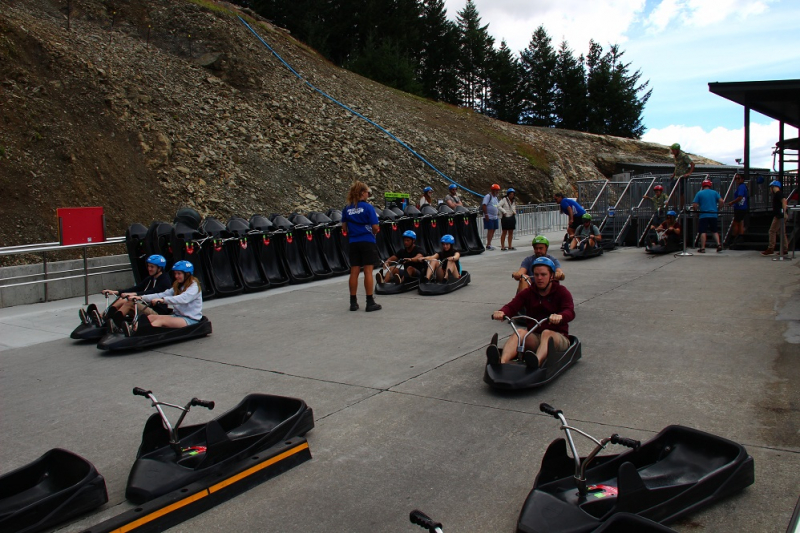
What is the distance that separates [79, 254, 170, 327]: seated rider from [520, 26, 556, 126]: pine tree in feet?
204

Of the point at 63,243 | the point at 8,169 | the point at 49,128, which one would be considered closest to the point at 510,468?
the point at 63,243

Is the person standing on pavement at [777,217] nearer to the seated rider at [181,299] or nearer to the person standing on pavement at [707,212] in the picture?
the person standing on pavement at [707,212]

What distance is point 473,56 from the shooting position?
63.8 m

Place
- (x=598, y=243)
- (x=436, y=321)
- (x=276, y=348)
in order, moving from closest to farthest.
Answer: (x=276, y=348), (x=436, y=321), (x=598, y=243)

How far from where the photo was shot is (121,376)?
7.11m

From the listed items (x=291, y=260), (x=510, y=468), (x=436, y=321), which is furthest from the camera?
(x=291, y=260)

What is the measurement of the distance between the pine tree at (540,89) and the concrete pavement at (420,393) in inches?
2309

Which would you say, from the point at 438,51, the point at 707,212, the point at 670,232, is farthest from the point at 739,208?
the point at 438,51

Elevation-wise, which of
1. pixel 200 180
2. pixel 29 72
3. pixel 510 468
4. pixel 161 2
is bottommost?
pixel 510 468

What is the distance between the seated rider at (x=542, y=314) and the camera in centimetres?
610

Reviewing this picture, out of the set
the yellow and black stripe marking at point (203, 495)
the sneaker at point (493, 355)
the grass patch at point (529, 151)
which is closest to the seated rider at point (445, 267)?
the sneaker at point (493, 355)

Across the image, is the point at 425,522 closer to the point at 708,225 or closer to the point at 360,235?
the point at 360,235

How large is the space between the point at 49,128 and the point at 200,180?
4760mm

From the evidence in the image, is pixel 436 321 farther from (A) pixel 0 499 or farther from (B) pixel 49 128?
(B) pixel 49 128
